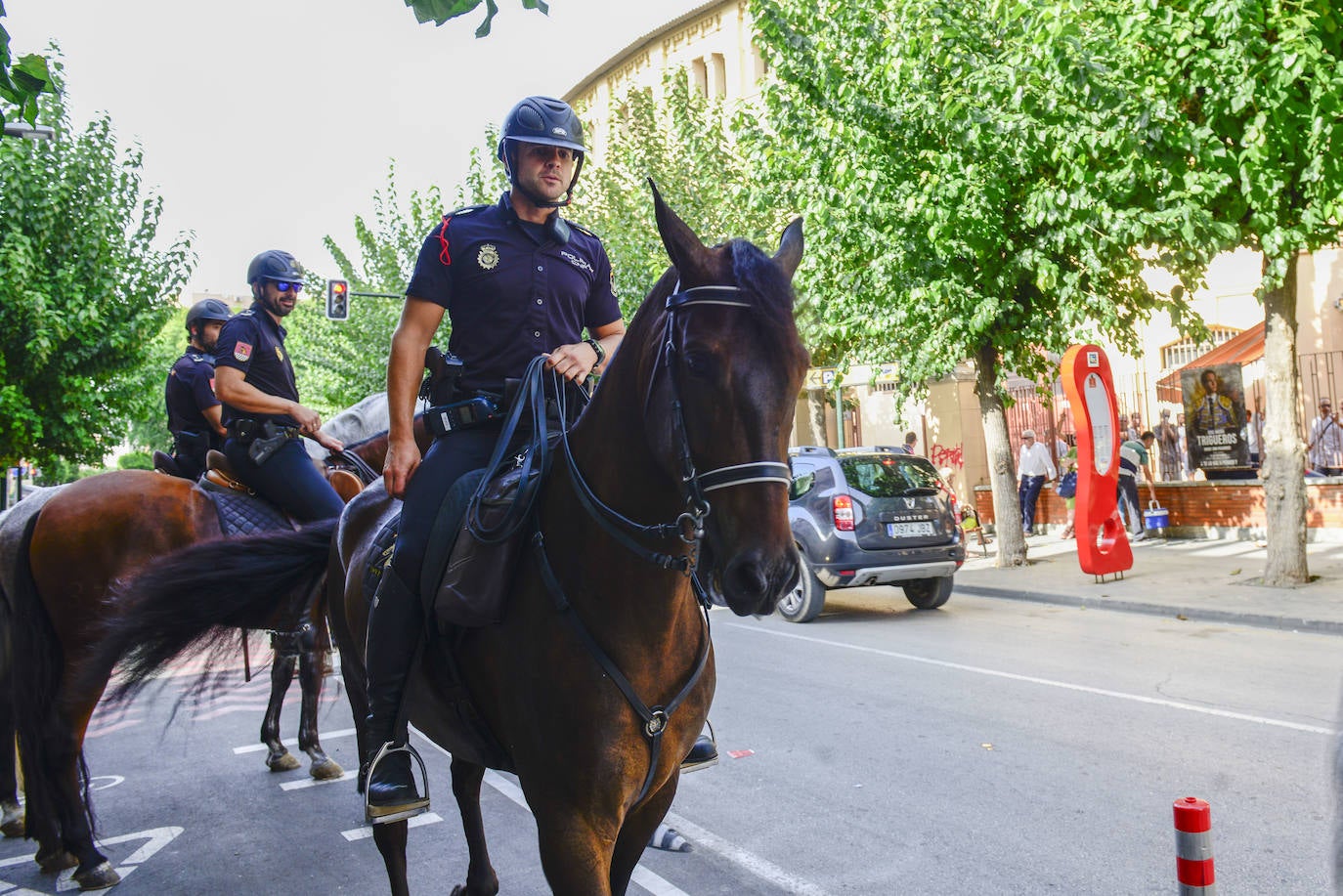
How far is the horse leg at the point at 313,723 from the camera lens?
6.23 meters

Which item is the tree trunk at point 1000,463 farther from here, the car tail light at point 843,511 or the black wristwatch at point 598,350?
the black wristwatch at point 598,350

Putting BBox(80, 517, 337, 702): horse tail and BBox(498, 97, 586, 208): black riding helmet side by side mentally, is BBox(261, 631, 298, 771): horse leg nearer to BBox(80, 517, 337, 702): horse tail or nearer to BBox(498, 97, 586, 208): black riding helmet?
BBox(80, 517, 337, 702): horse tail

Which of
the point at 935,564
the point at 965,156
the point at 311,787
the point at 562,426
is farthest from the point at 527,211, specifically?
the point at 965,156

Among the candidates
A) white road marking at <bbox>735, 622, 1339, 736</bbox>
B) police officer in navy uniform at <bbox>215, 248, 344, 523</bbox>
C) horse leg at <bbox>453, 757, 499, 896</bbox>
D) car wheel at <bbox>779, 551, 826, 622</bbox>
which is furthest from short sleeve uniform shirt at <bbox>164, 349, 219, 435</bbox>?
car wheel at <bbox>779, 551, 826, 622</bbox>

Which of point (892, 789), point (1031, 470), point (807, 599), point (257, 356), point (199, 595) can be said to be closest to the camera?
point (199, 595)

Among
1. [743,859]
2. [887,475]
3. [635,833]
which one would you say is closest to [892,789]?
[743,859]

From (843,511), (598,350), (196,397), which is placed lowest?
(843,511)

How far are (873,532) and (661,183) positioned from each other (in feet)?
50.1

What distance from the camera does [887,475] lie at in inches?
506

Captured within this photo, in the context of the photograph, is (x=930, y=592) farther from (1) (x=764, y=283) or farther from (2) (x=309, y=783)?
(1) (x=764, y=283)

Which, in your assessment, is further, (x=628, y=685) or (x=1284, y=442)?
(x=1284, y=442)

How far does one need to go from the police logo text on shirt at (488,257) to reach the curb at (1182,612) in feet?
32.4

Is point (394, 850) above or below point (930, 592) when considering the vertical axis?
above

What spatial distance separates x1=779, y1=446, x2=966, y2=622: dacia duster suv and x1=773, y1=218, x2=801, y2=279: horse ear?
9.43m
